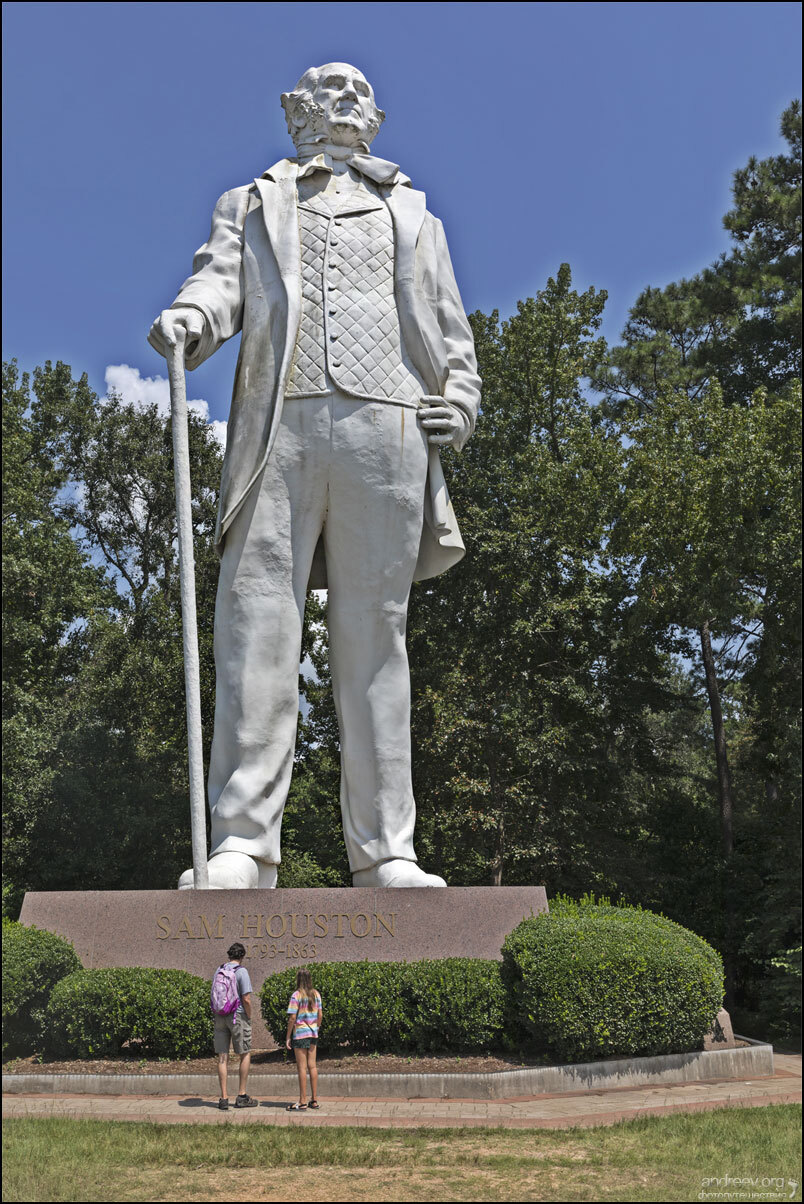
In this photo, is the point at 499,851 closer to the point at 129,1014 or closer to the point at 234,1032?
the point at 129,1014

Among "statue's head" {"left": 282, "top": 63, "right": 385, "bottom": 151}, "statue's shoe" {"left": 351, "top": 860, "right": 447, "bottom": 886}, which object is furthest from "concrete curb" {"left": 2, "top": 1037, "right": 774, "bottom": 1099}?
"statue's head" {"left": 282, "top": 63, "right": 385, "bottom": 151}

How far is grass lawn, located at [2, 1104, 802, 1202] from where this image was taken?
4406 mm

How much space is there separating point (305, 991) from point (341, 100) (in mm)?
6179

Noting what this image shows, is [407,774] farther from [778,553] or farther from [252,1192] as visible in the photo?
[778,553]

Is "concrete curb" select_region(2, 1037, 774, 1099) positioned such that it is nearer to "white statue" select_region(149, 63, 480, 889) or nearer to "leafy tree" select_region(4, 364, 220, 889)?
"white statue" select_region(149, 63, 480, 889)

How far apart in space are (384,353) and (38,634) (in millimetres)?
9075

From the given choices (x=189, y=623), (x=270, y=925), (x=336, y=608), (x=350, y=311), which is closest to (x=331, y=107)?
(x=350, y=311)

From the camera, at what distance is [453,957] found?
291 inches

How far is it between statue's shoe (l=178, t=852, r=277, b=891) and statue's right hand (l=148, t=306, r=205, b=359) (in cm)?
327

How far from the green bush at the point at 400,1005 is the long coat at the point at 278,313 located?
2896 millimetres

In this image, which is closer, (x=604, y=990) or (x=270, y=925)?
(x=604, y=990)

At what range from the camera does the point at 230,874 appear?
7.43 meters

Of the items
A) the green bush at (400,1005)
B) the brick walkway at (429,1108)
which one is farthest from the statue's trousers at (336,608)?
the brick walkway at (429,1108)

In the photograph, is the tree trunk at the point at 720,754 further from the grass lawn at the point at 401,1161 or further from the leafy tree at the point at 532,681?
the grass lawn at the point at 401,1161
